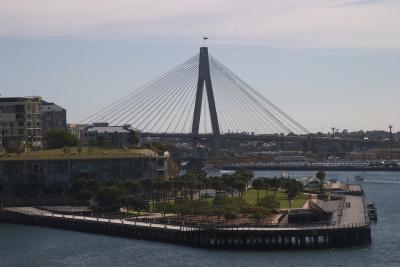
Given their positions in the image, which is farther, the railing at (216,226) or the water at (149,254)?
the railing at (216,226)

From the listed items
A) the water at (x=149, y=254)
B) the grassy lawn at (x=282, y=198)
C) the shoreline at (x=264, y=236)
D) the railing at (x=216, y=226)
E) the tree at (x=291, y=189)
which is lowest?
the water at (x=149, y=254)

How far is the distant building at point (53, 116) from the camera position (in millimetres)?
135350

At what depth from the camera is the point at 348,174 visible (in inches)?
6545

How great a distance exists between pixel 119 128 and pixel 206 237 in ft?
226

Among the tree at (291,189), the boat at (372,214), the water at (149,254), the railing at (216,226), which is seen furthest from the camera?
the tree at (291,189)

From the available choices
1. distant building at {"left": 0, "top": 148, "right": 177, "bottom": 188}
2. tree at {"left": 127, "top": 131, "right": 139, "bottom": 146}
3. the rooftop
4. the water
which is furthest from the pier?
tree at {"left": 127, "top": 131, "right": 139, "bottom": 146}

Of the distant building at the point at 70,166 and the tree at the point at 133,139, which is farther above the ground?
the tree at the point at 133,139

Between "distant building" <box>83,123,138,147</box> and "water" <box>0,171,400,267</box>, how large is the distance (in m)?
45.6

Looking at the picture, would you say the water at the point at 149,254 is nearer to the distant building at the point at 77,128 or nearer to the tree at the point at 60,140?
the tree at the point at 60,140

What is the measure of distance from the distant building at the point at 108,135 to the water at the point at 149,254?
4562 cm

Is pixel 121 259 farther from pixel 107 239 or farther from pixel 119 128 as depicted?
pixel 119 128

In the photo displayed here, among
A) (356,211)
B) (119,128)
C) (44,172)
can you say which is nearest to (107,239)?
(356,211)

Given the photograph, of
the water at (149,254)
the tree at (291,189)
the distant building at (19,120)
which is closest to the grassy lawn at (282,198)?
the tree at (291,189)

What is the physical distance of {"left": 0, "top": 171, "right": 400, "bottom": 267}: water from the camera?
5372 cm
